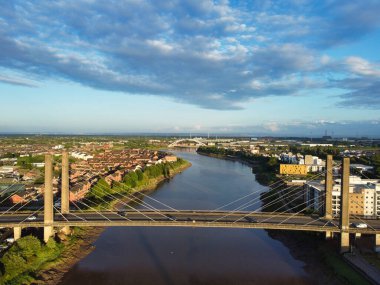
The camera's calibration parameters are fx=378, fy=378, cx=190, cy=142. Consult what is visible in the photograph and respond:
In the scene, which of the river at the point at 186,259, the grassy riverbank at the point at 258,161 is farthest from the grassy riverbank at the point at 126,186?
the grassy riverbank at the point at 258,161

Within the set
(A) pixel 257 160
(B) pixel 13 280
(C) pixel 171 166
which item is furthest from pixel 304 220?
(A) pixel 257 160

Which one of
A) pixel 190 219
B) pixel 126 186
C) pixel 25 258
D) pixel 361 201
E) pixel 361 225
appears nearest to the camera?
pixel 25 258

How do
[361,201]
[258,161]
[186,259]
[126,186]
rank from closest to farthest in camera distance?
[186,259] < [361,201] < [126,186] < [258,161]

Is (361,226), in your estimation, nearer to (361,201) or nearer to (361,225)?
(361,225)

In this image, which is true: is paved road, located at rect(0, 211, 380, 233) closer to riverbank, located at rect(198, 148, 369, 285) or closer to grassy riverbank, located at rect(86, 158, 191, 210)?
riverbank, located at rect(198, 148, 369, 285)

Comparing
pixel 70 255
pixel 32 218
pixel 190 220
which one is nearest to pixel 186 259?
Answer: pixel 190 220

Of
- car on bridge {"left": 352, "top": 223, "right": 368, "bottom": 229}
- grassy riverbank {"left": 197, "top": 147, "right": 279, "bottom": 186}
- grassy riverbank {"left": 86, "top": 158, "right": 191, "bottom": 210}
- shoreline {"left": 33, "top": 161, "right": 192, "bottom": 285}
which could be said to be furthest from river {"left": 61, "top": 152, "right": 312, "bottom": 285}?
grassy riverbank {"left": 197, "top": 147, "right": 279, "bottom": 186}
